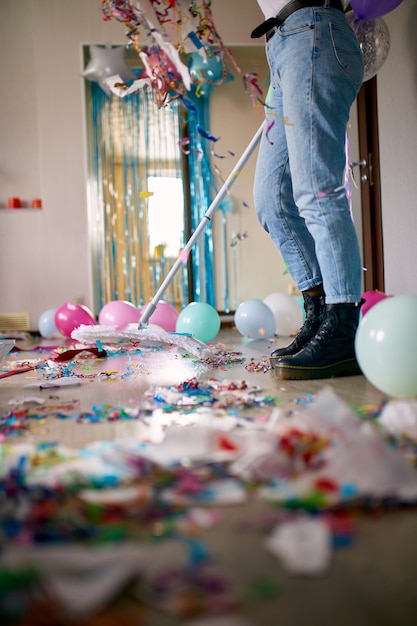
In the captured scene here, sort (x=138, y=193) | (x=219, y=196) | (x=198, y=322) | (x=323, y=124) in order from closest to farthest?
1. (x=323, y=124)
2. (x=219, y=196)
3. (x=198, y=322)
4. (x=138, y=193)

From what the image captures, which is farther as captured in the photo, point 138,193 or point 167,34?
point 138,193

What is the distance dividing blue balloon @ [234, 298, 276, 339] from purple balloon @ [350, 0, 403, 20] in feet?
4.77

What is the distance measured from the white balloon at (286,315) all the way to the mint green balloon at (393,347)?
1.97 meters

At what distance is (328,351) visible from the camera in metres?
1.57

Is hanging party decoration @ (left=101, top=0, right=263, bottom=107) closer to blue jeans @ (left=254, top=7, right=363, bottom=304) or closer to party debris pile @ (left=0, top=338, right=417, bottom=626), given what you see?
blue jeans @ (left=254, top=7, right=363, bottom=304)

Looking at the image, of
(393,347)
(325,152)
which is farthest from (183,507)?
(325,152)

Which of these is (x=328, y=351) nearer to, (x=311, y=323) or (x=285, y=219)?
(x=311, y=323)

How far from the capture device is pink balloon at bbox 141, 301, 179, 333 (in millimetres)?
3006

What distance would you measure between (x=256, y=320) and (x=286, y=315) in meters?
0.26

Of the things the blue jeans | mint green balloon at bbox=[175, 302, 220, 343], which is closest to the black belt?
the blue jeans

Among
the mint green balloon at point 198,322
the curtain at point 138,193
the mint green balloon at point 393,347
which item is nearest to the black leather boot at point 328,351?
the mint green balloon at point 393,347

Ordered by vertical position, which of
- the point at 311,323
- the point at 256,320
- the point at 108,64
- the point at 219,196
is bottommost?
the point at 256,320

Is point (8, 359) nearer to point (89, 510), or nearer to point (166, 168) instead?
point (89, 510)

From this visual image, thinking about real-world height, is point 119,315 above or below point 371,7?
below
